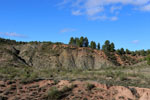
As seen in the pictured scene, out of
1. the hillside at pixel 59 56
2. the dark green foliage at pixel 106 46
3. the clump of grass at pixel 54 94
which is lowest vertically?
the clump of grass at pixel 54 94

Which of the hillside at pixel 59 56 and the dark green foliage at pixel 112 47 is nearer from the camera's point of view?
the hillside at pixel 59 56

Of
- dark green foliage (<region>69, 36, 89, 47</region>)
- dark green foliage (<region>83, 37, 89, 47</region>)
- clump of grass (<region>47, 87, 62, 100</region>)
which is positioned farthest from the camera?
dark green foliage (<region>83, 37, 89, 47</region>)

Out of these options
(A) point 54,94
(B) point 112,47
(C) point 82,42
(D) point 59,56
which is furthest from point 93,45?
(A) point 54,94

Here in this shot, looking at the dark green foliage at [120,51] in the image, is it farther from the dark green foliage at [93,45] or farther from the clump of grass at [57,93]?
the clump of grass at [57,93]

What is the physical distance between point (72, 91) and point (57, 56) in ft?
148

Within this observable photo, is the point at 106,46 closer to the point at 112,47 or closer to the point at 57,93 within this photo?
the point at 112,47

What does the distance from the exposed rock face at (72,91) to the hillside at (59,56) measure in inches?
1514

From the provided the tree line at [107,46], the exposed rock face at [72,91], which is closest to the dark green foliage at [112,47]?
the tree line at [107,46]

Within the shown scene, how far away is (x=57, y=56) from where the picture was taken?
57938 millimetres

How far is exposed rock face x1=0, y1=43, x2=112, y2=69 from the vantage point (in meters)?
54.6

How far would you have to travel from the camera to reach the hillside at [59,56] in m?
54.4

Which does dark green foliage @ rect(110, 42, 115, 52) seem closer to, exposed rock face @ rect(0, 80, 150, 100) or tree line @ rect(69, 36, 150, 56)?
tree line @ rect(69, 36, 150, 56)

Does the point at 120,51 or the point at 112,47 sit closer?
the point at 120,51

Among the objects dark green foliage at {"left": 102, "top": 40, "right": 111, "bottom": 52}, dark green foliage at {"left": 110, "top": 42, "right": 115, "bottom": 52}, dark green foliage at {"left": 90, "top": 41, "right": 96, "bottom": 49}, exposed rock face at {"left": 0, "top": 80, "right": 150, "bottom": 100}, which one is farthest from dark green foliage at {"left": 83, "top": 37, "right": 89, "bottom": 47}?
exposed rock face at {"left": 0, "top": 80, "right": 150, "bottom": 100}
